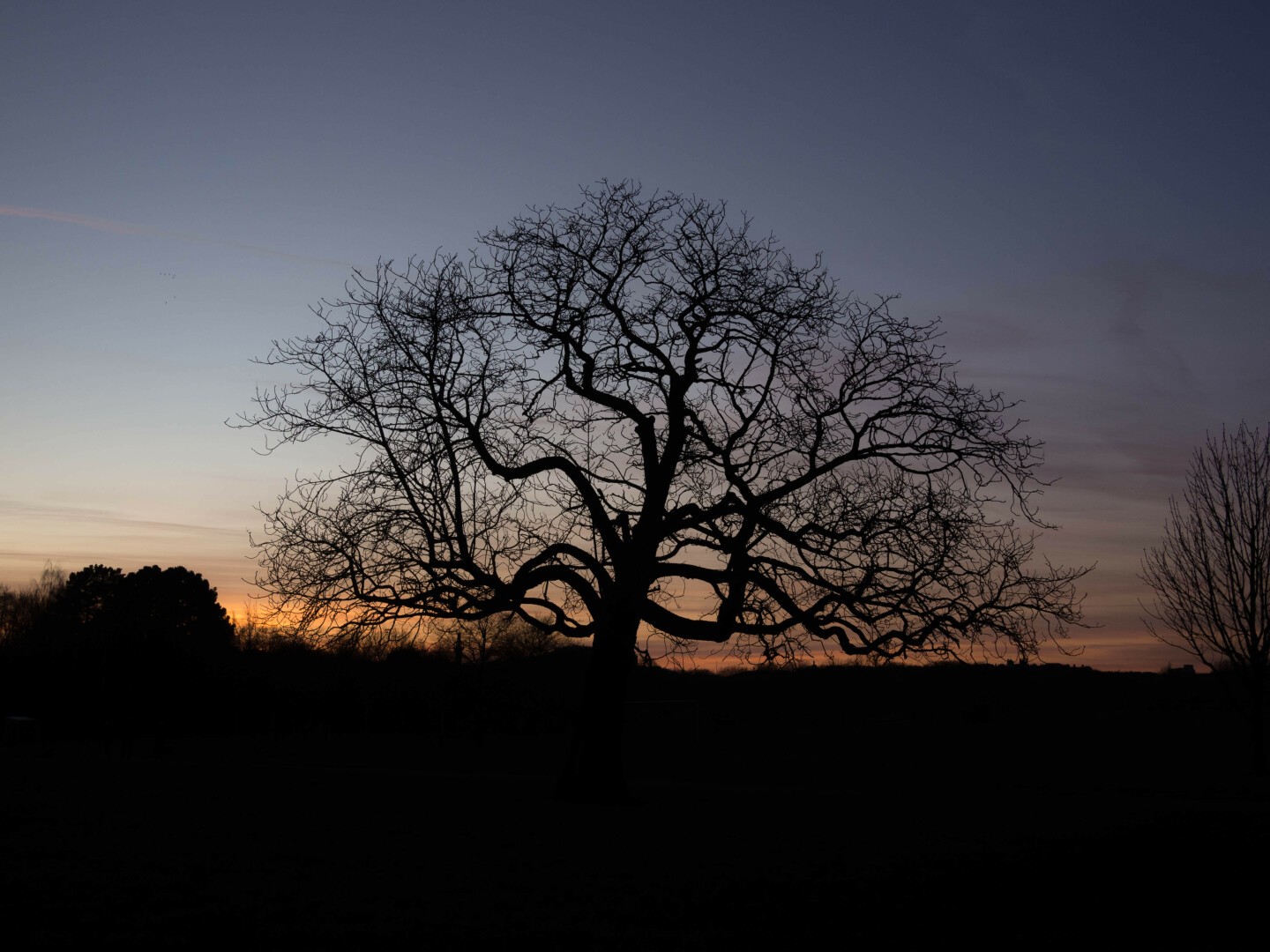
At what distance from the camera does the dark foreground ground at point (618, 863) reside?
815 cm

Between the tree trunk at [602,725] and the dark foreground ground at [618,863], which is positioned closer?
the dark foreground ground at [618,863]

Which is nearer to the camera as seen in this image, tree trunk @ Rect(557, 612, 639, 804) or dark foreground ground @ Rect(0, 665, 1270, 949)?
dark foreground ground @ Rect(0, 665, 1270, 949)

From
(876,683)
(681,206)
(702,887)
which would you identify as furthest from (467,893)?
(876,683)

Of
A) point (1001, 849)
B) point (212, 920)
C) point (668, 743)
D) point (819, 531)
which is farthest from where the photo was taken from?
point (668, 743)

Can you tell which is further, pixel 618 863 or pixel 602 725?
pixel 602 725

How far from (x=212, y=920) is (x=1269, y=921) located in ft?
28.3

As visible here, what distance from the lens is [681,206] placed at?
62.3ft

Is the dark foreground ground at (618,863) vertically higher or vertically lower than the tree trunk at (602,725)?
lower

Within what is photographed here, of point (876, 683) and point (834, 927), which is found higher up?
point (876, 683)

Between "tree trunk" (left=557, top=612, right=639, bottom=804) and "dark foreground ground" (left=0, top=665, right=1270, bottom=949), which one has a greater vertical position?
"tree trunk" (left=557, top=612, right=639, bottom=804)

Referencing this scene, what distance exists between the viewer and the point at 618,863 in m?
11.3

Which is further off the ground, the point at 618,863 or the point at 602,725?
the point at 602,725

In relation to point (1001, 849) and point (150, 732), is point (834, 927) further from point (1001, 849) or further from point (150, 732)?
point (150, 732)

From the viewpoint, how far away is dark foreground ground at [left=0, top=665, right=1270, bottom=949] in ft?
26.7
